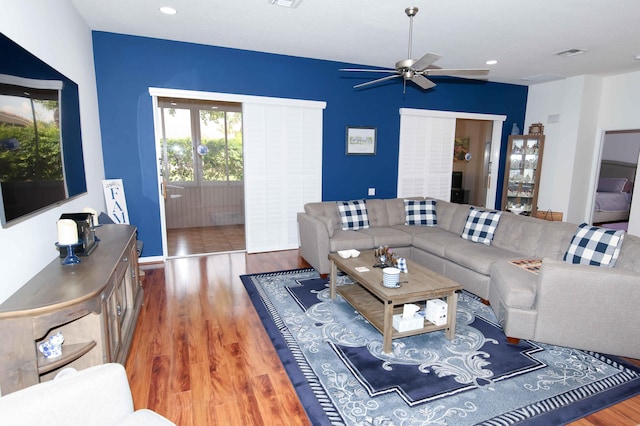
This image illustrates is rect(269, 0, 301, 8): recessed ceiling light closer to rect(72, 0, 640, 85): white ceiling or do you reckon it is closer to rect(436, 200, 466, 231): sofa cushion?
rect(72, 0, 640, 85): white ceiling

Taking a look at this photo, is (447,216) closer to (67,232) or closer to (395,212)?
(395,212)

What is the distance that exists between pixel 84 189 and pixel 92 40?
210cm

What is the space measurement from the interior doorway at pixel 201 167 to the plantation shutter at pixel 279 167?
1342 millimetres

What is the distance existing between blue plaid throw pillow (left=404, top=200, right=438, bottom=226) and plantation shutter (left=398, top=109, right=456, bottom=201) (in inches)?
44.8

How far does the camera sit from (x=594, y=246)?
10.2ft

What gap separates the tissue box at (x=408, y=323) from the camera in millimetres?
2795

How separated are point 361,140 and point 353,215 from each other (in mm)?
1642

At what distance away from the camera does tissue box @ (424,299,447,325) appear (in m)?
2.89

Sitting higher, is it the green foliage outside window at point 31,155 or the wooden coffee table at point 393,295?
the green foliage outside window at point 31,155

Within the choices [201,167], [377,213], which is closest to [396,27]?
[377,213]

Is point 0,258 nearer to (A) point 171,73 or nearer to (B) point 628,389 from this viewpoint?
(A) point 171,73

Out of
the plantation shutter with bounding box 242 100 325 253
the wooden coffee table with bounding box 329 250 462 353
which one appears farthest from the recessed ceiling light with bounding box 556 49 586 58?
the wooden coffee table with bounding box 329 250 462 353

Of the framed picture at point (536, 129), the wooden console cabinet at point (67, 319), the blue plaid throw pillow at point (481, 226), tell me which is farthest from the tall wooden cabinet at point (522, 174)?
the wooden console cabinet at point (67, 319)

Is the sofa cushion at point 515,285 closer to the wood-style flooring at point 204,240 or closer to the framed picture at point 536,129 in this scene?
the wood-style flooring at point 204,240
